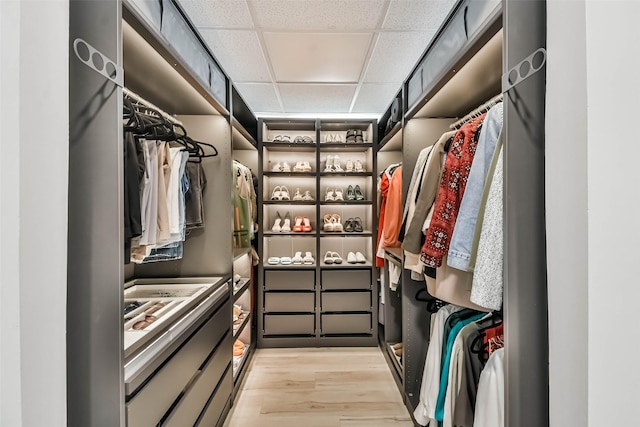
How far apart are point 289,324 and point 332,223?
109 cm

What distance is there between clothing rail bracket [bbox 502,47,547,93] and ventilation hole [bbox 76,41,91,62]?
1.12 meters

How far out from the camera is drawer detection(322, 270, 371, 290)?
298cm

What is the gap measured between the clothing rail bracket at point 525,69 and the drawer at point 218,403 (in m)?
1.86

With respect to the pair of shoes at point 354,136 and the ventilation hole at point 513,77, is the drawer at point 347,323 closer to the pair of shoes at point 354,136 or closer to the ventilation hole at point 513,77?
the pair of shoes at point 354,136

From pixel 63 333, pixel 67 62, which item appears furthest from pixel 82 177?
pixel 63 333

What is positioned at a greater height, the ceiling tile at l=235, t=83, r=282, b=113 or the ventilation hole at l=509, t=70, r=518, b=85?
the ceiling tile at l=235, t=83, r=282, b=113

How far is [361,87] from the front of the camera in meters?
2.58

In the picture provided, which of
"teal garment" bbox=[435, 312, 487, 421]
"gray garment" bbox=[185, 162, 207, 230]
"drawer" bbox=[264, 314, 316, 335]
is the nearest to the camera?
"teal garment" bbox=[435, 312, 487, 421]

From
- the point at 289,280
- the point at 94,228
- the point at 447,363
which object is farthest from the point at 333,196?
the point at 94,228

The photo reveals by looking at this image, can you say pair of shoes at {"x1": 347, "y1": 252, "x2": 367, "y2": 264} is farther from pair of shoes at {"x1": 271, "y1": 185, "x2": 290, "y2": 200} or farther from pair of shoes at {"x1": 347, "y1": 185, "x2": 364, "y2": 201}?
pair of shoes at {"x1": 271, "y1": 185, "x2": 290, "y2": 200}

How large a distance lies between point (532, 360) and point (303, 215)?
2.66 metres

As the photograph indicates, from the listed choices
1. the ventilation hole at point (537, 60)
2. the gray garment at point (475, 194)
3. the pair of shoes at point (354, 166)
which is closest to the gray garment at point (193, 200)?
the gray garment at point (475, 194)

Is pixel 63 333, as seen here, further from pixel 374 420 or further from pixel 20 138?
pixel 374 420

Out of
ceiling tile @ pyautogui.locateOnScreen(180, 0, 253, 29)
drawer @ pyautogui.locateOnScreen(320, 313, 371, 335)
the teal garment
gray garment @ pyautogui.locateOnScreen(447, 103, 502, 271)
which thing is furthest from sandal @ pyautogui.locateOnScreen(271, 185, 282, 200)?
gray garment @ pyautogui.locateOnScreen(447, 103, 502, 271)
